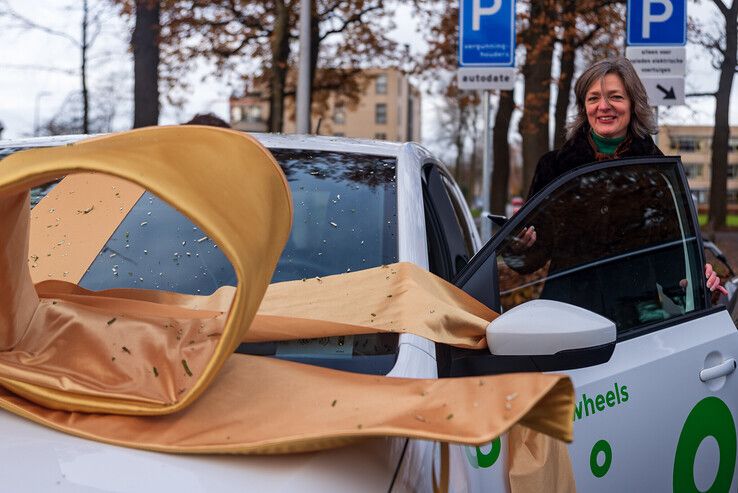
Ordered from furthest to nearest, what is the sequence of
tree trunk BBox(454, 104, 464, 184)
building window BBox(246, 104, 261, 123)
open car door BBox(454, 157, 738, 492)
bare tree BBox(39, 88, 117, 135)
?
1. building window BBox(246, 104, 261, 123)
2. tree trunk BBox(454, 104, 464, 184)
3. bare tree BBox(39, 88, 117, 135)
4. open car door BBox(454, 157, 738, 492)

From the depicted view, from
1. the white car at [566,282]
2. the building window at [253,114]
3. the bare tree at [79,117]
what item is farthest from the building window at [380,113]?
the white car at [566,282]

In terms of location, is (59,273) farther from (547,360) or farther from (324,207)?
(547,360)

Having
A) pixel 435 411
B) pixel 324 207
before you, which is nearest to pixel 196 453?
pixel 435 411

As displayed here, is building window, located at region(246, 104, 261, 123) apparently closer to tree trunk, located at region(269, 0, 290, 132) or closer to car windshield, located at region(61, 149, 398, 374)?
tree trunk, located at region(269, 0, 290, 132)

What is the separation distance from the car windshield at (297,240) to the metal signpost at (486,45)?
5722mm

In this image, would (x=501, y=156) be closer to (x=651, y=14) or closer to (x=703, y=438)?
(x=651, y=14)

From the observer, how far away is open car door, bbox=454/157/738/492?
275 centimetres

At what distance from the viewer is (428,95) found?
77.6ft

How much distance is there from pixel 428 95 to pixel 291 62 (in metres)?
3.46

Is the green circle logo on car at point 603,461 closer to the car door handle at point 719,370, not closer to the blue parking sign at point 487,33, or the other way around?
the car door handle at point 719,370

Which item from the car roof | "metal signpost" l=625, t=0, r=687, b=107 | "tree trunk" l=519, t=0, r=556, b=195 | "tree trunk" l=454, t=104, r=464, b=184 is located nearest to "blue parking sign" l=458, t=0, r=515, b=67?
"metal signpost" l=625, t=0, r=687, b=107

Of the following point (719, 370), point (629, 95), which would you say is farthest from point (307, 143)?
point (719, 370)

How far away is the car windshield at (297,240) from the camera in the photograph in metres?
2.65

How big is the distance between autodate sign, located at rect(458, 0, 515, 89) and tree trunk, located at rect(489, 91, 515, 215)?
1259cm
